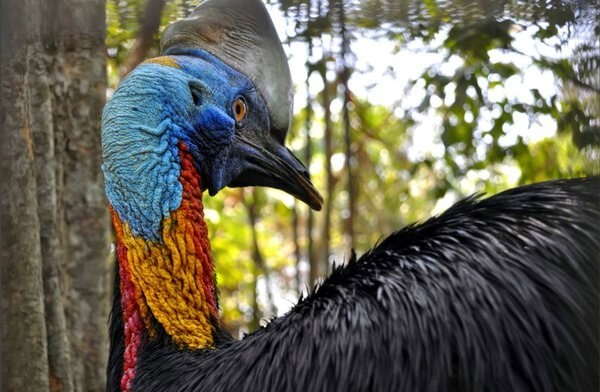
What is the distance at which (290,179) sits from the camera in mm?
2381

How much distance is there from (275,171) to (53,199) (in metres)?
0.69

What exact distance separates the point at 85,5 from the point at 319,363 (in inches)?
57.4

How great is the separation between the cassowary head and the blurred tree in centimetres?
31

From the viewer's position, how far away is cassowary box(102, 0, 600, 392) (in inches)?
65.7

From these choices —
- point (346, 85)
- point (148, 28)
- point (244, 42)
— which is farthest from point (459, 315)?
point (346, 85)

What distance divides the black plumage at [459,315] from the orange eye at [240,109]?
1.87 ft

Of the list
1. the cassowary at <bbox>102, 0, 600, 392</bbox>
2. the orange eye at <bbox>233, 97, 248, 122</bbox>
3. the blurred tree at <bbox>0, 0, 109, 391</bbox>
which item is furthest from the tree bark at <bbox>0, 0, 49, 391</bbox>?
the orange eye at <bbox>233, 97, 248, 122</bbox>

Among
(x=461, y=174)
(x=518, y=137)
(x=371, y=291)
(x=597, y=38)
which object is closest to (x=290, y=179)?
(x=371, y=291)

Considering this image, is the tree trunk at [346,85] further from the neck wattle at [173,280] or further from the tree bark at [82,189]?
the tree bark at [82,189]

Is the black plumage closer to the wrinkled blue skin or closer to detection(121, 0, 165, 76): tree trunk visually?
the wrinkled blue skin

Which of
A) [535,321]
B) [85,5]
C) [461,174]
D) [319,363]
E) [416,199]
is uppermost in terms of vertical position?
[85,5]

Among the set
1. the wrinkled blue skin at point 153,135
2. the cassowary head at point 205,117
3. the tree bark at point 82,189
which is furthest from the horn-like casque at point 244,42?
the tree bark at point 82,189

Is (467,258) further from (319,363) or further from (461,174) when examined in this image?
(461,174)

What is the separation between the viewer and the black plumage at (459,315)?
1.65 m
